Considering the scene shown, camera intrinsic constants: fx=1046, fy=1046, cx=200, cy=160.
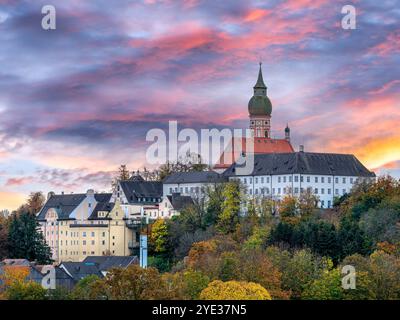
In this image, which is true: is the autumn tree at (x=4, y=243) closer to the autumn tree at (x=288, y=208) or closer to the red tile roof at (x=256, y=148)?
the autumn tree at (x=288, y=208)

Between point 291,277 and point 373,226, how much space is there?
1491 centimetres

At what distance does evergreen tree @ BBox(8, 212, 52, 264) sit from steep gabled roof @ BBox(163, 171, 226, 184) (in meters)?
15.3

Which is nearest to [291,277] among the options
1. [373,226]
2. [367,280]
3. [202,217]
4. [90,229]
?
[367,280]

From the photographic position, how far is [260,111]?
10412 centimetres

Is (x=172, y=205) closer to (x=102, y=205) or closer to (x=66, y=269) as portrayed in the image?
(x=102, y=205)

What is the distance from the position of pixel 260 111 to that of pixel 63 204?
92.3 ft

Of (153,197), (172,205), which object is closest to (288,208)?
(172,205)

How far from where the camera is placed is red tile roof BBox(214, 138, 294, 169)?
306 ft

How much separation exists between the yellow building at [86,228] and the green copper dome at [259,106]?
79.6 feet

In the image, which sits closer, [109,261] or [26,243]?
[109,261]

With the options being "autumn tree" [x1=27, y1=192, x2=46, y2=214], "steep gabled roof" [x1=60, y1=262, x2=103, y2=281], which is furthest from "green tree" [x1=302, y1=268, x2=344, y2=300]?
"autumn tree" [x1=27, y1=192, x2=46, y2=214]

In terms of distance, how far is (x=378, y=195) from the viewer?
220 feet
